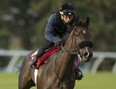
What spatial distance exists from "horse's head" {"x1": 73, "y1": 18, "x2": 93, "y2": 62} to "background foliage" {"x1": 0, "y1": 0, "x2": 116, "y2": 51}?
3022cm

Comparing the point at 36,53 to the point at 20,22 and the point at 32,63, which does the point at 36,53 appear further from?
the point at 20,22

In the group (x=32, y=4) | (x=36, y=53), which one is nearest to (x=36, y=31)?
(x=32, y=4)

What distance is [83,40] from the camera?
10.4m

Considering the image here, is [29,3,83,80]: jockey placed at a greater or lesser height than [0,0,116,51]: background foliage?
lesser

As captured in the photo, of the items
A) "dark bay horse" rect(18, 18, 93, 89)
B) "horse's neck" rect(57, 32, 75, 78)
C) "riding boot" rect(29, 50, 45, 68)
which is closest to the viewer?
"dark bay horse" rect(18, 18, 93, 89)

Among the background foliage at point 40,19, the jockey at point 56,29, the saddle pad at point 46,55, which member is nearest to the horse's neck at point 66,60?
Answer: the jockey at point 56,29

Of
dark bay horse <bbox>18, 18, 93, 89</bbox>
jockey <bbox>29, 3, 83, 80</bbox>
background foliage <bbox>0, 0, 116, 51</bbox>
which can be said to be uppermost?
background foliage <bbox>0, 0, 116, 51</bbox>

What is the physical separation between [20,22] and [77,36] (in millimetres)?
37763

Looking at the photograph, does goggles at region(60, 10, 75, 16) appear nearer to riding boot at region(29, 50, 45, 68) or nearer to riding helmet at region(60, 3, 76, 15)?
riding helmet at region(60, 3, 76, 15)

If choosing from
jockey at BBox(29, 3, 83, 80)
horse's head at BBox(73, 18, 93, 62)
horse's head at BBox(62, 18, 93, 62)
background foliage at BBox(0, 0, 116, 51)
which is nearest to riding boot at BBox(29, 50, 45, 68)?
jockey at BBox(29, 3, 83, 80)

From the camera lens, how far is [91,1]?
43.7 m

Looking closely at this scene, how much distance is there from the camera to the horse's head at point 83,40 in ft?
33.2

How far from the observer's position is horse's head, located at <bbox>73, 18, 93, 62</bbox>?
33.2 ft

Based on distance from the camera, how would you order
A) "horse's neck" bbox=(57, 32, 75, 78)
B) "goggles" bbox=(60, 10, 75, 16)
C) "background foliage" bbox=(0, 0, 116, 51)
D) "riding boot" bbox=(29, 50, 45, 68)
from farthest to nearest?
1. "background foliage" bbox=(0, 0, 116, 51)
2. "riding boot" bbox=(29, 50, 45, 68)
3. "goggles" bbox=(60, 10, 75, 16)
4. "horse's neck" bbox=(57, 32, 75, 78)
